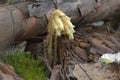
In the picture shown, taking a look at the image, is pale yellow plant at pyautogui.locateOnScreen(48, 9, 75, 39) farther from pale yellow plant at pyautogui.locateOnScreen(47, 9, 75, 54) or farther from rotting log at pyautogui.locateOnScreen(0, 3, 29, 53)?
rotting log at pyautogui.locateOnScreen(0, 3, 29, 53)

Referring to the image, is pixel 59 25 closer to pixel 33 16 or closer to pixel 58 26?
pixel 58 26

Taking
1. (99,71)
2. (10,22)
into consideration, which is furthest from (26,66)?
(99,71)

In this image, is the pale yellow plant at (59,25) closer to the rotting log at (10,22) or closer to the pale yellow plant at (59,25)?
the pale yellow plant at (59,25)

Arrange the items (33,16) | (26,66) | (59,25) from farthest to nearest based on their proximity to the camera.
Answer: (33,16) → (26,66) → (59,25)

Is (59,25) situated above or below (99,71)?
above

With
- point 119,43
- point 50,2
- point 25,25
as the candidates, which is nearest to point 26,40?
point 25,25

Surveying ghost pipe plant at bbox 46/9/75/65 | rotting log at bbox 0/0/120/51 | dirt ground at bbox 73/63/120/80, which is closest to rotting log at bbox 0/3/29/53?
rotting log at bbox 0/0/120/51

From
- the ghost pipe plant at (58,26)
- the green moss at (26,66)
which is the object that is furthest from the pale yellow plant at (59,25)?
the green moss at (26,66)

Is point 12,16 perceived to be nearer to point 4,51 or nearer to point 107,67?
point 4,51
